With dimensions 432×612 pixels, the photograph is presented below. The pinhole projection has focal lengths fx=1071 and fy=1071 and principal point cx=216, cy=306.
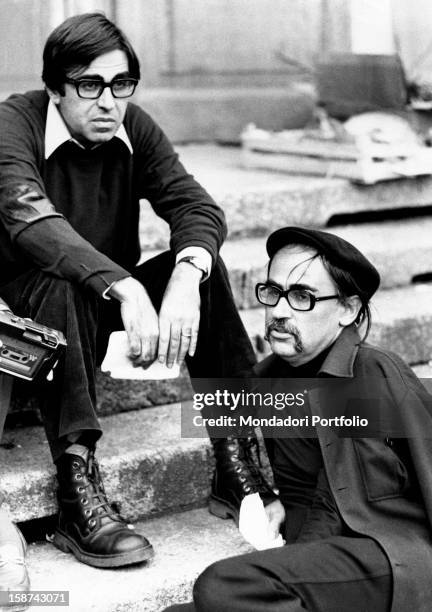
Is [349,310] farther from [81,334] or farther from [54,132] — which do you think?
[54,132]

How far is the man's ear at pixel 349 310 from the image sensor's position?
300cm

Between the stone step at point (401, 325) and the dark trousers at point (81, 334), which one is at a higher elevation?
the dark trousers at point (81, 334)

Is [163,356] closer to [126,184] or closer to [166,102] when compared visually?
[126,184]

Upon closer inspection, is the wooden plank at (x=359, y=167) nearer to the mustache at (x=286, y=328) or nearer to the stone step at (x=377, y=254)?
the stone step at (x=377, y=254)

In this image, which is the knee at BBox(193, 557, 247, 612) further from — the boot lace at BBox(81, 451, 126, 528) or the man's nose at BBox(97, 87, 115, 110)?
the man's nose at BBox(97, 87, 115, 110)

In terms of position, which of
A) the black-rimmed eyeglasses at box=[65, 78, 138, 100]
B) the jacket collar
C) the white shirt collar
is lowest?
the jacket collar

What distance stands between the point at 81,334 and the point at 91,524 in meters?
0.54

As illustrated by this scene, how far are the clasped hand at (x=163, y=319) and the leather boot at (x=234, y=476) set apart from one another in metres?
0.38

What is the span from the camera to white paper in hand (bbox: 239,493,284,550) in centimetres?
296

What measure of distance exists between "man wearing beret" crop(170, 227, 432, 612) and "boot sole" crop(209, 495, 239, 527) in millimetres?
318

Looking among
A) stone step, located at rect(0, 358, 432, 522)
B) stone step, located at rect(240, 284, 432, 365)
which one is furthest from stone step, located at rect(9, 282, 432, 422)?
stone step, located at rect(0, 358, 432, 522)

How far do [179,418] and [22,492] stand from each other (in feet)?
2.30

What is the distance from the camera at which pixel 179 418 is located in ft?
12.1

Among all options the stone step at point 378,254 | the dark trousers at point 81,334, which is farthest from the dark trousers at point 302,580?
the stone step at point 378,254
